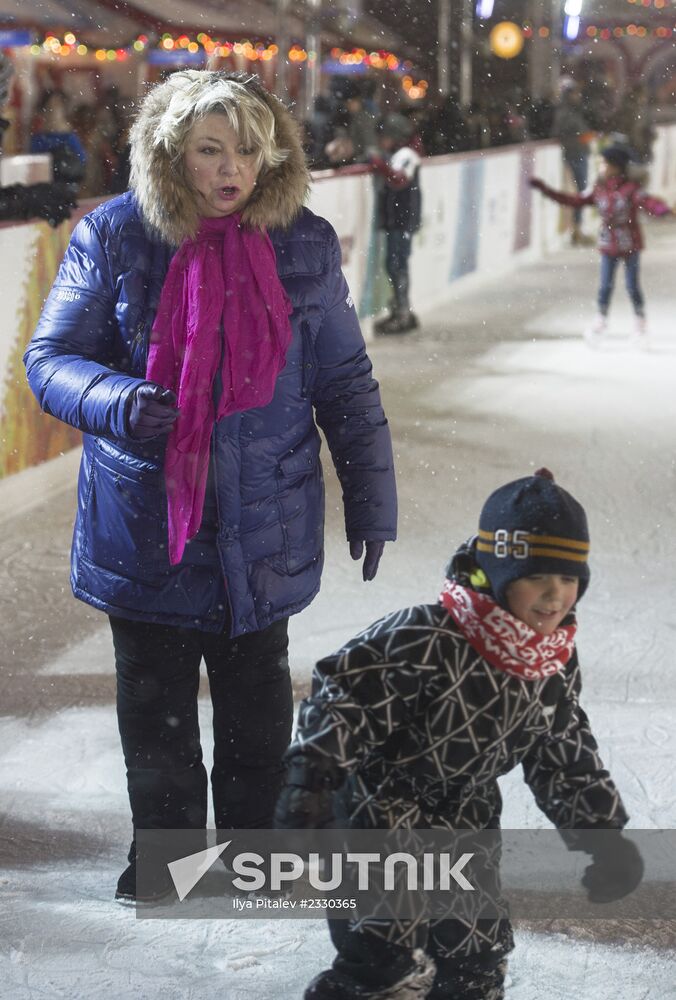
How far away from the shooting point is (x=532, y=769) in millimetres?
1774

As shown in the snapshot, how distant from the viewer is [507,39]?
1673 centimetres

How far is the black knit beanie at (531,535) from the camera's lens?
1601 mm

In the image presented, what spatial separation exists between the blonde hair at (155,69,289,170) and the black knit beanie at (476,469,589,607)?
2.10 feet

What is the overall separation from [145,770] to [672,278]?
30.4 ft

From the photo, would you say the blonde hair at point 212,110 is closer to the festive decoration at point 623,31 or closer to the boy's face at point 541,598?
the boy's face at point 541,598

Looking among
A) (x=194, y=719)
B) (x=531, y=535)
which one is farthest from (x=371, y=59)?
(x=531, y=535)

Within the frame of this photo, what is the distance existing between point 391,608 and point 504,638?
76.9 inches

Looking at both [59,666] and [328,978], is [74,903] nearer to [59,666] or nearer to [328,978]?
[328,978]

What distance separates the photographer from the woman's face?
1.86 meters

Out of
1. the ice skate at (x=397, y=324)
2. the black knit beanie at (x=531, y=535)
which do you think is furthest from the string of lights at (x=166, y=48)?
the black knit beanie at (x=531, y=535)

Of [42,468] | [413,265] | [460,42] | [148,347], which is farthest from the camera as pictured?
[460,42]

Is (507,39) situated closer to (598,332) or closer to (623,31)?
(623,31)

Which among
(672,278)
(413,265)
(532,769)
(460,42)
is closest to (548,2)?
(460,42)

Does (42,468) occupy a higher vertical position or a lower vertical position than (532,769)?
lower
